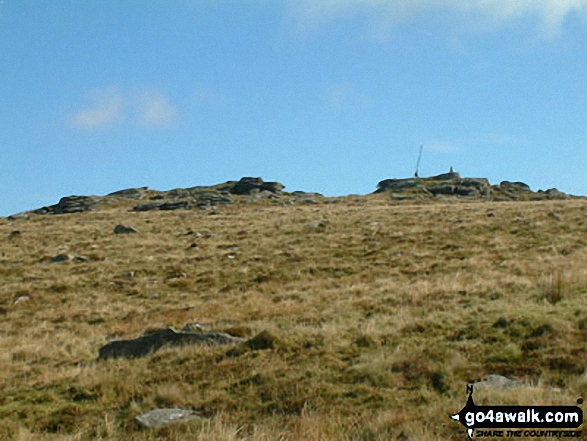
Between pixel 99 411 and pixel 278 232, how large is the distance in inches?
1157

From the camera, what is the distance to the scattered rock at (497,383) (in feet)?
27.1

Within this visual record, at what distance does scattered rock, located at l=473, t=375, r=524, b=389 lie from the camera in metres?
8.25

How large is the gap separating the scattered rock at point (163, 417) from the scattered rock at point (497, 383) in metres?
4.12

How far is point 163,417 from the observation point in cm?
810

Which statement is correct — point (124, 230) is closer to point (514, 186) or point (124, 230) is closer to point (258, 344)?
point (258, 344)

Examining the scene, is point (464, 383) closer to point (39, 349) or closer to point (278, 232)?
point (39, 349)

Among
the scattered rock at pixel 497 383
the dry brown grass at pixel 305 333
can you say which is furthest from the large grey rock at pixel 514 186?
the scattered rock at pixel 497 383

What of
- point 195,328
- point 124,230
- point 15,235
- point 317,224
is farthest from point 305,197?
point 195,328

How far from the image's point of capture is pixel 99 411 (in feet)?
28.7

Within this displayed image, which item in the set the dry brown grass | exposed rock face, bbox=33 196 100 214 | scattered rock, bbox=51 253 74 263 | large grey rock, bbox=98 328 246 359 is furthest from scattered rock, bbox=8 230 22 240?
large grey rock, bbox=98 328 246 359

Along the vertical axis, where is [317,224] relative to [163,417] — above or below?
above

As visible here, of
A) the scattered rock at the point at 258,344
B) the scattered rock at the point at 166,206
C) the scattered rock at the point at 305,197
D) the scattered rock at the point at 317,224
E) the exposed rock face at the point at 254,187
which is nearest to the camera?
the scattered rock at the point at 258,344

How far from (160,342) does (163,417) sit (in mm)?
4343

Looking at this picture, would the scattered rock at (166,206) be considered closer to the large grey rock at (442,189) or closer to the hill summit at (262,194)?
the hill summit at (262,194)
